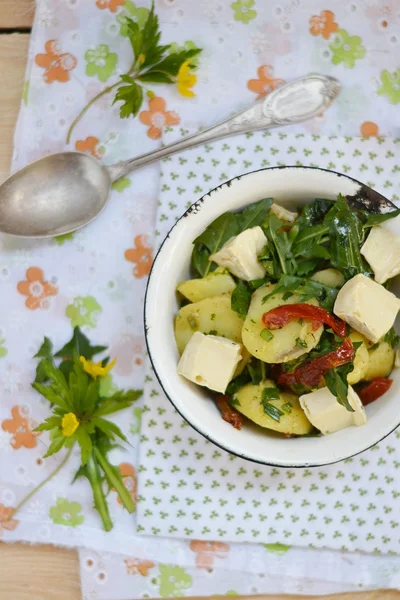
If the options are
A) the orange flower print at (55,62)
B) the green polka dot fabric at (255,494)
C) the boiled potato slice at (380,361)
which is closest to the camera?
the boiled potato slice at (380,361)

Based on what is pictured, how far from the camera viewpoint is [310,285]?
1162 millimetres

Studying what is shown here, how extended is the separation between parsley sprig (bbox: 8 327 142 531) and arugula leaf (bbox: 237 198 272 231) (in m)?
0.47

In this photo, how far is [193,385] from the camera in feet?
Answer: 4.13

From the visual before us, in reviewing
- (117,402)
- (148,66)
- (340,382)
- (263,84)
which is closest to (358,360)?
(340,382)

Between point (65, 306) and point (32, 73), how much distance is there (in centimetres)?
58

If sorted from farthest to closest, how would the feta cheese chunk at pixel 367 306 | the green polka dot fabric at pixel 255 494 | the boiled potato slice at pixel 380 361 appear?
the green polka dot fabric at pixel 255 494 < the boiled potato slice at pixel 380 361 < the feta cheese chunk at pixel 367 306

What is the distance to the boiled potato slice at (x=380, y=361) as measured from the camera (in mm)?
1213

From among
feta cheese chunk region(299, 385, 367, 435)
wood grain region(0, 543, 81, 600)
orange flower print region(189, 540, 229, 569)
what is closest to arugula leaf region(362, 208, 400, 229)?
feta cheese chunk region(299, 385, 367, 435)

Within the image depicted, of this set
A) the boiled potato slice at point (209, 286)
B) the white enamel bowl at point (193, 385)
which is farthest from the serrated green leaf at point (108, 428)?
the boiled potato slice at point (209, 286)

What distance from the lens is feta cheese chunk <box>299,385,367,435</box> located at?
116 centimetres

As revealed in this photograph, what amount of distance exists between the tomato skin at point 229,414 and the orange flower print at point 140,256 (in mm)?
378

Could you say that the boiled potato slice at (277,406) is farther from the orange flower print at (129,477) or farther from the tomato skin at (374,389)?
the orange flower print at (129,477)

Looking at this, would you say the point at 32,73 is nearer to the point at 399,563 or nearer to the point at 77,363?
the point at 77,363

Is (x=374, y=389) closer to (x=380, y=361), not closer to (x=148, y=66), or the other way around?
(x=380, y=361)
